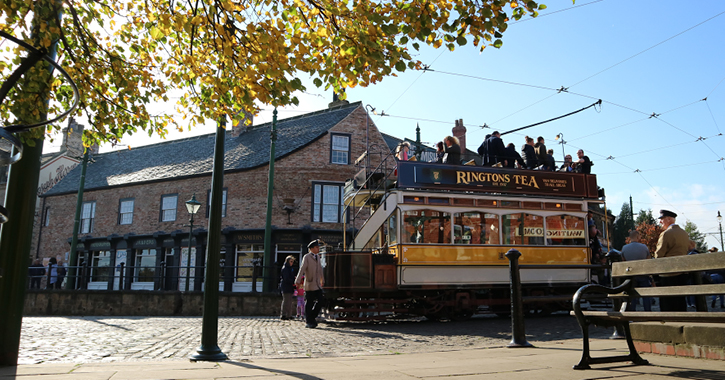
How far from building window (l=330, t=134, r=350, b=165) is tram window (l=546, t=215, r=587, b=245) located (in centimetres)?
1407

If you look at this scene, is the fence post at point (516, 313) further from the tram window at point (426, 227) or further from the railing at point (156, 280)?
the railing at point (156, 280)

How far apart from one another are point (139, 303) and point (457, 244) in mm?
11077

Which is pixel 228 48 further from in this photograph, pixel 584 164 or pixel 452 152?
pixel 584 164

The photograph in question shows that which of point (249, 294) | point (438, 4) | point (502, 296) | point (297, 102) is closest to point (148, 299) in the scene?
point (249, 294)

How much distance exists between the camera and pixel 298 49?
545 centimetres

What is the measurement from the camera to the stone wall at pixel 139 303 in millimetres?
17250

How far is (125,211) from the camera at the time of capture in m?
30.0

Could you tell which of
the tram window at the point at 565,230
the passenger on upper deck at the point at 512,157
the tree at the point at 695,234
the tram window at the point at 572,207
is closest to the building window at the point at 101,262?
the passenger on upper deck at the point at 512,157

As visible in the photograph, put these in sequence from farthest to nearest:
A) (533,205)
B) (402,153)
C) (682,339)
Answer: (402,153) < (533,205) < (682,339)

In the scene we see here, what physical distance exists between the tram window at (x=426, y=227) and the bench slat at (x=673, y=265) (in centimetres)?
749

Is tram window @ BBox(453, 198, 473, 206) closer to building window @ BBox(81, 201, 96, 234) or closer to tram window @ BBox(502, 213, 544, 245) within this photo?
tram window @ BBox(502, 213, 544, 245)

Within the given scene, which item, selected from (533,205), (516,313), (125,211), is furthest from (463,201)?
(125,211)

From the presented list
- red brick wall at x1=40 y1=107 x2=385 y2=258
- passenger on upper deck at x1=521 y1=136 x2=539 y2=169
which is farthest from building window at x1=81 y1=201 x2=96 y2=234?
passenger on upper deck at x1=521 y1=136 x2=539 y2=169

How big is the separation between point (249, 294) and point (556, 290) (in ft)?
30.8
